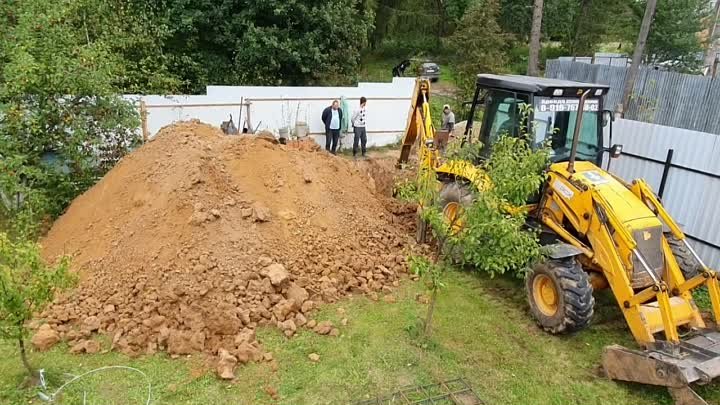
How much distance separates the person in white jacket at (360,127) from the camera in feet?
44.7

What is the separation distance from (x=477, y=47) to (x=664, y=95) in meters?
6.19

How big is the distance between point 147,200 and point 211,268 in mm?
1777

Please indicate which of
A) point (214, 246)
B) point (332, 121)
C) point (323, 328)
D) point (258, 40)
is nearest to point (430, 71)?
point (258, 40)

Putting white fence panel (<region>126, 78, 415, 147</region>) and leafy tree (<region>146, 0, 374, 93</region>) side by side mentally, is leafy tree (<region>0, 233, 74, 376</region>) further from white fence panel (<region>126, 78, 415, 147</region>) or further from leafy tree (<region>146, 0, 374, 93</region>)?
leafy tree (<region>146, 0, 374, 93</region>)

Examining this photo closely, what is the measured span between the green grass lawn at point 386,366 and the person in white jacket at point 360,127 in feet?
25.6

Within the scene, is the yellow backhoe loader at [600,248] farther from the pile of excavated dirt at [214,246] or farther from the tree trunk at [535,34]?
the tree trunk at [535,34]

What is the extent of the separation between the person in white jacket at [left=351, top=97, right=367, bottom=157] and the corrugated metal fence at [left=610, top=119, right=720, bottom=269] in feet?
21.7

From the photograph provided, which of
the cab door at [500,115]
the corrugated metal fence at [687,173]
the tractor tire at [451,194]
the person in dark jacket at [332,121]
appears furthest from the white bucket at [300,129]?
the corrugated metal fence at [687,173]

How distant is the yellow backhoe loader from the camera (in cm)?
510

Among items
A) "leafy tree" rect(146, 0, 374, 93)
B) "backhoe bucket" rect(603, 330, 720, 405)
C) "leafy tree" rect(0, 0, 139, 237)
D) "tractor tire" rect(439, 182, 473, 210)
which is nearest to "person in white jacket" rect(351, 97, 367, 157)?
"leafy tree" rect(146, 0, 374, 93)

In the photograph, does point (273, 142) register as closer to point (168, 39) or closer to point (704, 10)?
point (168, 39)

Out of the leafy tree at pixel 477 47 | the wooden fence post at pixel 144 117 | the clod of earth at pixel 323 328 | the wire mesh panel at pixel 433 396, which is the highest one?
the leafy tree at pixel 477 47

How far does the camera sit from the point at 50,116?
8.26 metres

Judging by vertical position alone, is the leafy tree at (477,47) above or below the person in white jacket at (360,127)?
above
